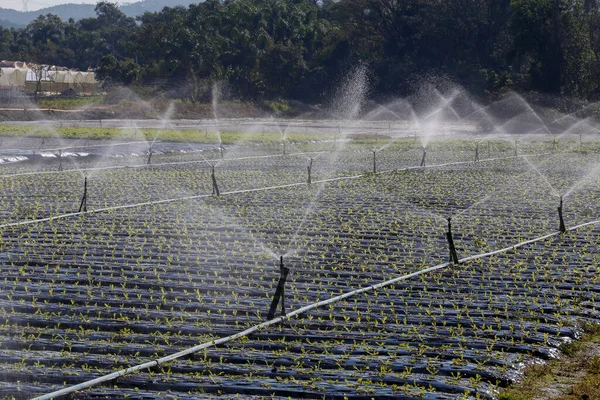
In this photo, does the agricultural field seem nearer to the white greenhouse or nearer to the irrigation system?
the irrigation system

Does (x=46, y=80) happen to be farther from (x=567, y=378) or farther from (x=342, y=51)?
(x=567, y=378)

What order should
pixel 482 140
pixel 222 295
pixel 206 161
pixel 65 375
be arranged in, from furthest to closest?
pixel 482 140 < pixel 206 161 < pixel 222 295 < pixel 65 375

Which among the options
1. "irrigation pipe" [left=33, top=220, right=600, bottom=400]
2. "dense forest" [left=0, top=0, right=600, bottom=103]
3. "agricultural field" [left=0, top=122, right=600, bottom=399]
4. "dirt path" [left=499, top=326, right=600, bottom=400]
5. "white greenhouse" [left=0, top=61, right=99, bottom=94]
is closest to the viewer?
"irrigation pipe" [left=33, top=220, right=600, bottom=400]

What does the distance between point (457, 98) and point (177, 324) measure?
61.8 m

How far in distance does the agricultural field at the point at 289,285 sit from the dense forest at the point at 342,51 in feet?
139

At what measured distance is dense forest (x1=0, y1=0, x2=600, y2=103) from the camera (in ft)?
228

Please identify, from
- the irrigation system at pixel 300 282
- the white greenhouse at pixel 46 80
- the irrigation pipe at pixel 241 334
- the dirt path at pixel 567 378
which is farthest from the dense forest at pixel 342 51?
the dirt path at pixel 567 378

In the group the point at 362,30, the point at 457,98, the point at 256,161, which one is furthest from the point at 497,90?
the point at 256,161

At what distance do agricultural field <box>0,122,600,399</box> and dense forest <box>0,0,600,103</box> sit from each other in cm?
4240

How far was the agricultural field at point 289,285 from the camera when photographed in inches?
394

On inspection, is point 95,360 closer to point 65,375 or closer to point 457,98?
Answer: point 65,375

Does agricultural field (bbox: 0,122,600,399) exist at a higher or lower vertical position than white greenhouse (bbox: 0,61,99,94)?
lower

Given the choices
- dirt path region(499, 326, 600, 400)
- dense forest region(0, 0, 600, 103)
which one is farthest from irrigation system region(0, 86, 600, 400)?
dense forest region(0, 0, 600, 103)

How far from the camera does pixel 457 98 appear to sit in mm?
71000
